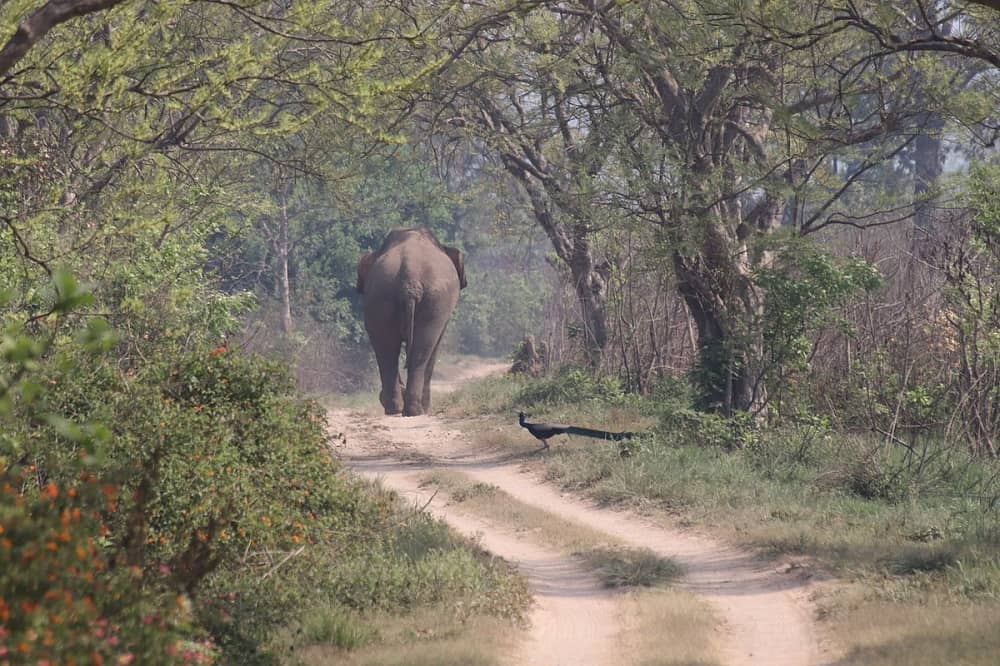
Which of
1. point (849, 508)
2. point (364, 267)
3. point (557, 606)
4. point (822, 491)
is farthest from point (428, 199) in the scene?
point (557, 606)

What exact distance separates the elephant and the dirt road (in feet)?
18.2

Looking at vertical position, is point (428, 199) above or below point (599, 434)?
above

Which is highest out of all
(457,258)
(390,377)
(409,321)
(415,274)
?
(457,258)

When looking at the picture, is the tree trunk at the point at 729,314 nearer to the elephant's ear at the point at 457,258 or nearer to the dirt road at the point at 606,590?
the dirt road at the point at 606,590

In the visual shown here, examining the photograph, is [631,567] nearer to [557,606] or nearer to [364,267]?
[557,606]

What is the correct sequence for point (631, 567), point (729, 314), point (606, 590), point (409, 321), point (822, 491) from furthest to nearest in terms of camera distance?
point (409, 321) → point (729, 314) → point (822, 491) → point (631, 567) → point (606, 590)

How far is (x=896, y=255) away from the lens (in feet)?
59.0

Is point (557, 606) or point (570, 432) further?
point (570, 432)

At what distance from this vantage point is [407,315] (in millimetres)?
20094

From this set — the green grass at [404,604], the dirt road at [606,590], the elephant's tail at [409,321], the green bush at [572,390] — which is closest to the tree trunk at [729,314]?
the dirt road at [606,590]

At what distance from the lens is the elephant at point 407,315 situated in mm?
20062

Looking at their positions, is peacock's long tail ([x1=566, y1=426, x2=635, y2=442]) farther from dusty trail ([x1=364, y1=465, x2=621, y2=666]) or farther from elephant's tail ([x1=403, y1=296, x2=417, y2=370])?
elephant's tail ([x1=403, y1=296, x2=417, y2=370])

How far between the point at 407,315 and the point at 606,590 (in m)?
11.9

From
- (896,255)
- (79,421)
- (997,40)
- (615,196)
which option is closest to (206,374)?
(79,421)
